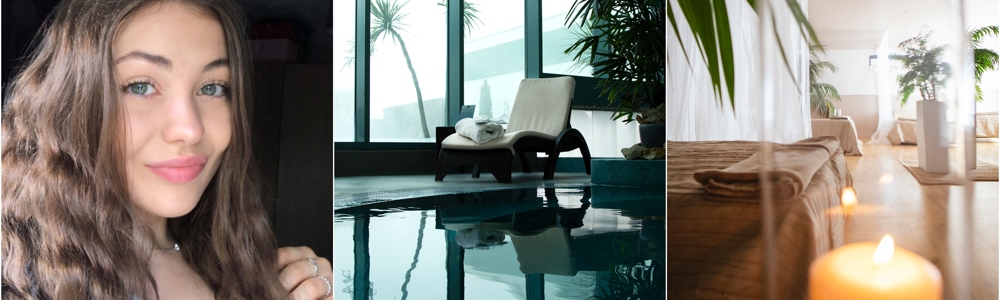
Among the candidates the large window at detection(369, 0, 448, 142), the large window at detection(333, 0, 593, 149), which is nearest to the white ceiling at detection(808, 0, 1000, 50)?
the large window at detection(333, 0, 593, 149)

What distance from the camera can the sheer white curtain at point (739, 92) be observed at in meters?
0.97

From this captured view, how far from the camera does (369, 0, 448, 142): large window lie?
233 inches

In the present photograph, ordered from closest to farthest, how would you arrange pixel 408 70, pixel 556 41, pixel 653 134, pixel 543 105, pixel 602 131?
pixel 653 134, pixel 543 105, pixel 408 70, pixel 556 41, pixel 602 131

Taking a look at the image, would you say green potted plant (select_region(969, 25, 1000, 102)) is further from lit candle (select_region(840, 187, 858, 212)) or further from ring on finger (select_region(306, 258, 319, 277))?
ring on finger (select_region(306, 258, 319, 277))

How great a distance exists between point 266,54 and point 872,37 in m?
0.87

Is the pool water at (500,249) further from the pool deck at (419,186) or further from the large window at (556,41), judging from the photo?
the large window at (556,41)

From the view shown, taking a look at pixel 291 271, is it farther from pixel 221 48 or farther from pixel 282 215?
pixel 221 48

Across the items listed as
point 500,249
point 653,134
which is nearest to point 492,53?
point 653,134

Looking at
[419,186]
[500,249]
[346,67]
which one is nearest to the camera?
[500,249]

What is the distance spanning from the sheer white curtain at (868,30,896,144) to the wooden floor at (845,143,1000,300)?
0.02m

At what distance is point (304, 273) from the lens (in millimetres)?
926

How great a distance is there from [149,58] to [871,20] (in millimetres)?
986

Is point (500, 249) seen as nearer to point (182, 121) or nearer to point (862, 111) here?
point (862, 111)

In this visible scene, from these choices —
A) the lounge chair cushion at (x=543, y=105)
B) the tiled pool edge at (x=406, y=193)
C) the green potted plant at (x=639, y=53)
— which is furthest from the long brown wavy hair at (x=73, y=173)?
the lounge chair cushion at (x=543, y=105)
